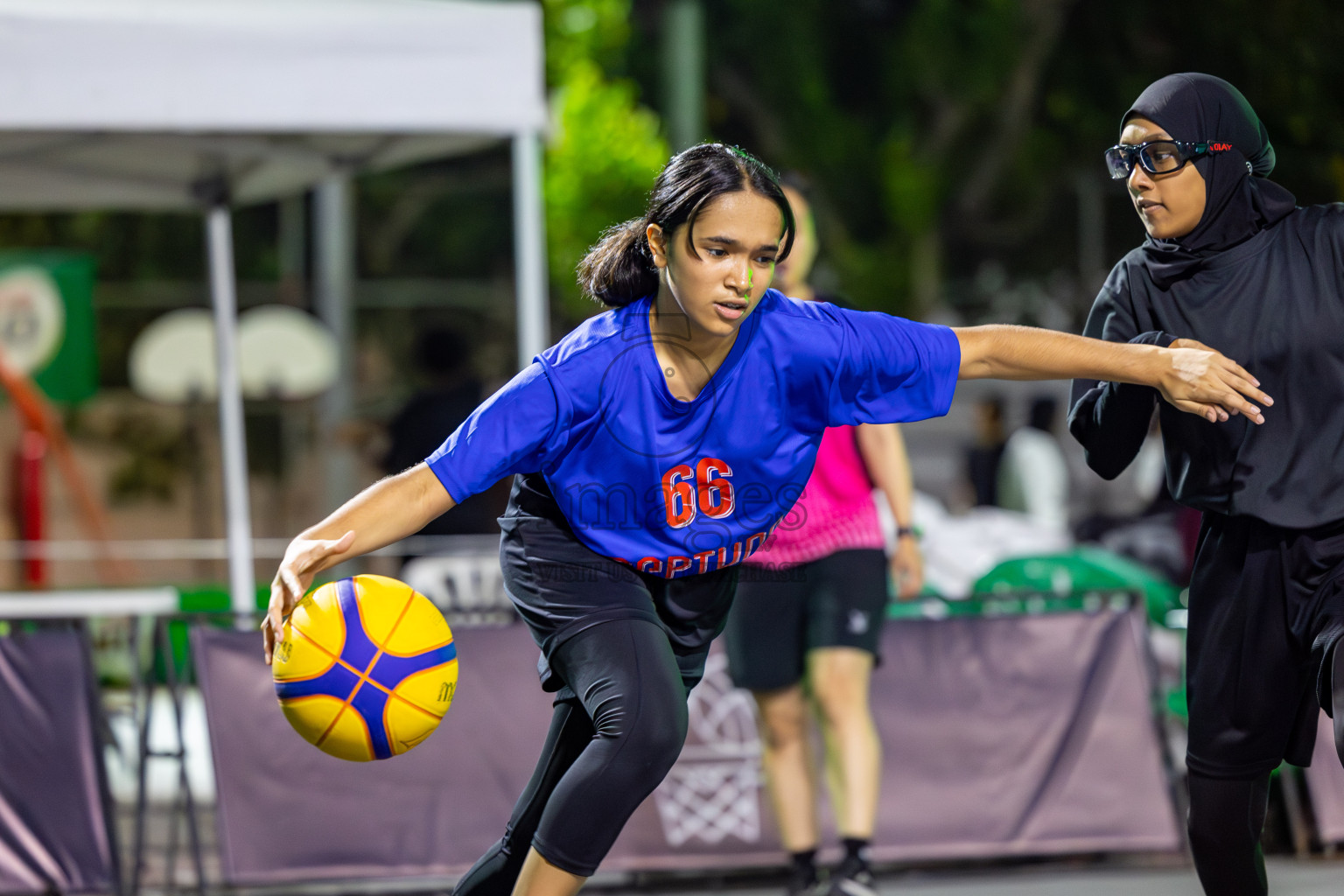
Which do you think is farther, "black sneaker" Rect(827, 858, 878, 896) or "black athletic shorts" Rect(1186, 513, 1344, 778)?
"black sneaker" Rect(827, 858, 878, 896)

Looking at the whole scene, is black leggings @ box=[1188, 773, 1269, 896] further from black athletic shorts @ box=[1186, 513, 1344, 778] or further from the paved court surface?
the paved court surface

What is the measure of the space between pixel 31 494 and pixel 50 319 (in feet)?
10.1

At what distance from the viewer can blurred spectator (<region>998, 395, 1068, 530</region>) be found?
11.0 m

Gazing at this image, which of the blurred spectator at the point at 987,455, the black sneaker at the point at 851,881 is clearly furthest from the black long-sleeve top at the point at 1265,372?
the blurred spectator at the point at 987,455

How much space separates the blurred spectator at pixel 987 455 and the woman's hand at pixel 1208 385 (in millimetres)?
8666

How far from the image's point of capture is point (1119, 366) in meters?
3.11

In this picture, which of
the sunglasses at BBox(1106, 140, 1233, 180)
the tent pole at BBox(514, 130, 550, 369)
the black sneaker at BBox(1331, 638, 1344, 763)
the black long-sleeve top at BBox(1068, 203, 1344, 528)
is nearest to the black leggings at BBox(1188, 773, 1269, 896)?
the black sneaker at BBox(1331, 638, 1344, 763)

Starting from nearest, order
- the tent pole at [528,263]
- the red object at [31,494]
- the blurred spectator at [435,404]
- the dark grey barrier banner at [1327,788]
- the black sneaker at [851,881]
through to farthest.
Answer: the black sneaker at [851,881]
the dark grey barrier banner at [1327,788]
the tent pole at [528,263]
the blurred spectator at [435,404]
the red object at [31,494]

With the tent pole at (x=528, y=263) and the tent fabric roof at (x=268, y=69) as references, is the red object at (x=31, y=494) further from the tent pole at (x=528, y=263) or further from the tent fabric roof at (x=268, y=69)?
the tent pole at (x=528, y=263)

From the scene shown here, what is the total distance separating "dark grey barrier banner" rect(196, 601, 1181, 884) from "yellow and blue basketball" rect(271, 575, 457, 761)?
2100 mm

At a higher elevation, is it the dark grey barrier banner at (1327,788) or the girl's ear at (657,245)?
the girl's ear at (657,245)

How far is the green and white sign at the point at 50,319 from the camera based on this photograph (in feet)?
43.9

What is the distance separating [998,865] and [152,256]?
1714 cm

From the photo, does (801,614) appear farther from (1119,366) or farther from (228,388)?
(228,388)
